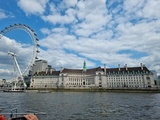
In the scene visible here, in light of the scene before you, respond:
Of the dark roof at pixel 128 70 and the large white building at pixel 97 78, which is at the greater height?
the dark roof at pixel 128 70

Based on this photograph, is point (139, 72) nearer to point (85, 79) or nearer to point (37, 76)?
point (85, 79)

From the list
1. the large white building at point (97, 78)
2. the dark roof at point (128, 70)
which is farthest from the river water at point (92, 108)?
the dark roof at point (128, 70)

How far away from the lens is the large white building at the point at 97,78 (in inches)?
5487

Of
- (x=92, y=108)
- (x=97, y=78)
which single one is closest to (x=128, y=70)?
(x=97, y=78)

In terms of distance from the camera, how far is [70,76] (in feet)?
554

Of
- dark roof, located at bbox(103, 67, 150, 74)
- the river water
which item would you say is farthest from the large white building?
the river water

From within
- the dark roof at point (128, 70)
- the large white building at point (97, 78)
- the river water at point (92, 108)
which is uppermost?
the dark roof at point (128, 70)

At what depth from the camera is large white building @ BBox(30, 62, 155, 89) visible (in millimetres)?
139375

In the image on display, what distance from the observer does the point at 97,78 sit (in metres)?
160

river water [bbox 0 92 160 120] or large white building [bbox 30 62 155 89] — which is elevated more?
large white building [bbox 30 62 155 89]

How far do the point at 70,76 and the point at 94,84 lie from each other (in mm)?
26134

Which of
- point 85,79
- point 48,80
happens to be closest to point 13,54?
point 48,80

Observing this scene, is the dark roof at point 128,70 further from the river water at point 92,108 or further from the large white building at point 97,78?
the river water at point 92,108

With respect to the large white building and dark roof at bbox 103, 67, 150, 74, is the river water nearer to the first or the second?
the large white building
